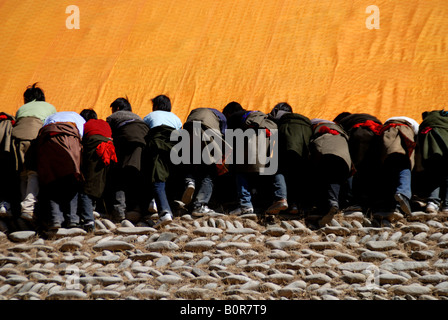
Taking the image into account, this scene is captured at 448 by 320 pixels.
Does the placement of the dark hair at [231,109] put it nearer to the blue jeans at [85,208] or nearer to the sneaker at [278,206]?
the sneaker at [278,206]

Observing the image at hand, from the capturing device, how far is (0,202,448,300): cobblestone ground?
5.71 m

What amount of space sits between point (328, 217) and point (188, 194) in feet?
4.75

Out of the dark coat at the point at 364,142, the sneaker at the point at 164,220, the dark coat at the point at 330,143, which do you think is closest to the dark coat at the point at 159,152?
the sneaker at the point at 164,220

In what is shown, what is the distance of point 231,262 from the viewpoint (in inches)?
240

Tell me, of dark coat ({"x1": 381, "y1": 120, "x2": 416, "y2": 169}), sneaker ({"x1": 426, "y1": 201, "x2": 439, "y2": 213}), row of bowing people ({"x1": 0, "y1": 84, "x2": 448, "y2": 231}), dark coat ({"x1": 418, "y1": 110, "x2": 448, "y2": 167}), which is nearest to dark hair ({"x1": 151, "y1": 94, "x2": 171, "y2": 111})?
row of bowing people ({"x1": 0, "y1": 84, "x2": 448, "y2": 231})

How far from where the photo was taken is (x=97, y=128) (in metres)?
6.76

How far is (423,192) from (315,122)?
1.38 meters

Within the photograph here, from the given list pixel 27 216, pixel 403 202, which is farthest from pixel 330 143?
pixel 27 216

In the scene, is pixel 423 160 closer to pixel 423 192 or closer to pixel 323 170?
pixel 423 192

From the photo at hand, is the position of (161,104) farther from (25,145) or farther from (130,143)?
(25,145)

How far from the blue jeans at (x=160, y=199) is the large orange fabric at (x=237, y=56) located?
2.70 meters

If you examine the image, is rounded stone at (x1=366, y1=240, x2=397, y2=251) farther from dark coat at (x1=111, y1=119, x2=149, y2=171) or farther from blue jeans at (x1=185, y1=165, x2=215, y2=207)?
dark coat at (x1=111, y1=119, x2=149, y2=171)
